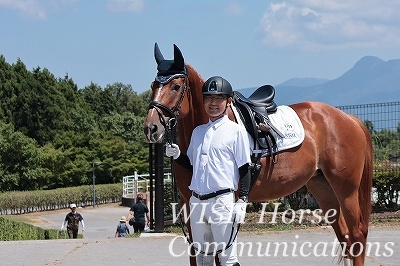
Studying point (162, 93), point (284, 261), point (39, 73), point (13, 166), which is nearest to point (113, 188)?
point (13, 166)

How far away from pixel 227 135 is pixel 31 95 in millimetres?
54450

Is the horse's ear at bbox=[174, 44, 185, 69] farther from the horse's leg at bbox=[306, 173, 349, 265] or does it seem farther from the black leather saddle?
the horse's leg at bbox=[306, 173, 349, 265]

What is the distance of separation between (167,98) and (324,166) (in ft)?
7.31

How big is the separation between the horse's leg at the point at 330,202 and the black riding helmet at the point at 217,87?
2.37 meters

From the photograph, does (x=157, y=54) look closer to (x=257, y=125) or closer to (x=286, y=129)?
(x=257, y=125)

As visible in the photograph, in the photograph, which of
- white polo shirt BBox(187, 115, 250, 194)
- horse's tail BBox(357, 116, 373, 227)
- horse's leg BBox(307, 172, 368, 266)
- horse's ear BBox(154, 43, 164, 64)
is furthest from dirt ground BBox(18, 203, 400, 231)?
white polo shirt BBox(187, 115, 250, 194)

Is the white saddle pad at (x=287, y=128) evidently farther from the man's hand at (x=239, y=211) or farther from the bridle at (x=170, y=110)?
the man's hand at (x=239, y=211)

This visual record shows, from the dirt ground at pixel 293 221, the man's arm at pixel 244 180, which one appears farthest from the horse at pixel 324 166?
the dirt ground at pixel 293 221

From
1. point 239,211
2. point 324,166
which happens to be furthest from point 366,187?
point 239,211

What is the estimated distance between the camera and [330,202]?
6.95m

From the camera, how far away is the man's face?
4.84m

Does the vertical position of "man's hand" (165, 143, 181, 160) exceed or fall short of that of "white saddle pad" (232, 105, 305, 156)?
it falls short

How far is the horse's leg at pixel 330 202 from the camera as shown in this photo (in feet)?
22.5

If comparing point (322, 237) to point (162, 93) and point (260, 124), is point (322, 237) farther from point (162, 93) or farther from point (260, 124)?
point (162, 93)
